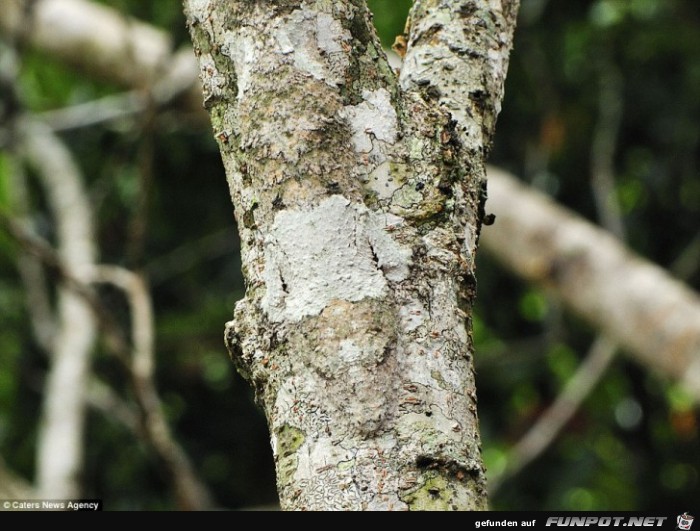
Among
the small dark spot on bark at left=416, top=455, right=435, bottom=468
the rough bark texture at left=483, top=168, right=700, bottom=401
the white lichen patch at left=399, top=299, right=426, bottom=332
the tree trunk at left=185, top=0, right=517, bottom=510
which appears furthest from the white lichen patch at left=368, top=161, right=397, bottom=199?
the rough bark texture at left=483, top=168, right=700, bottom=401

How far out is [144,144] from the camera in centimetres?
313

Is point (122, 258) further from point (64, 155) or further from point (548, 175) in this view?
point (548, 175)

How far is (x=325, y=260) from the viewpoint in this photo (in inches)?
35.9

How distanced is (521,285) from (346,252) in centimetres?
383

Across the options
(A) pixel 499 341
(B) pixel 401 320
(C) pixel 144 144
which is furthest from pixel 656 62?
(B) pixel 401 320

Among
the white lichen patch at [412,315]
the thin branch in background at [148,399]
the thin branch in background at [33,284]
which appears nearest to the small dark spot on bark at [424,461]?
the white lichen patch at [412,315]

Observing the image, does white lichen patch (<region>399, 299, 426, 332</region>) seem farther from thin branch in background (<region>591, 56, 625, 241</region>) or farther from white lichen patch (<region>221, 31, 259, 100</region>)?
thin branch in background (<region>591, 56, 625, 241</region>)

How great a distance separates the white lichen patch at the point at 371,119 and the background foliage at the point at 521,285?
123 inches

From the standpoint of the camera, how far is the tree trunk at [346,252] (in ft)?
2.80

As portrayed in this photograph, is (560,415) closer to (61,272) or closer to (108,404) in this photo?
(108,404)

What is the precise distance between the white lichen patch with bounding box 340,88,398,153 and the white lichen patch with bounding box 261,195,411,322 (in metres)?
0.07

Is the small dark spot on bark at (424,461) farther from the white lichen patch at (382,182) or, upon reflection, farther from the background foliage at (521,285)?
the background foliage at (521,285)

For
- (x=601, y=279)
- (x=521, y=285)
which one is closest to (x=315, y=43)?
(x=601, y=279)

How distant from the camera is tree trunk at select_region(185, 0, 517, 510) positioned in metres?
0.85
